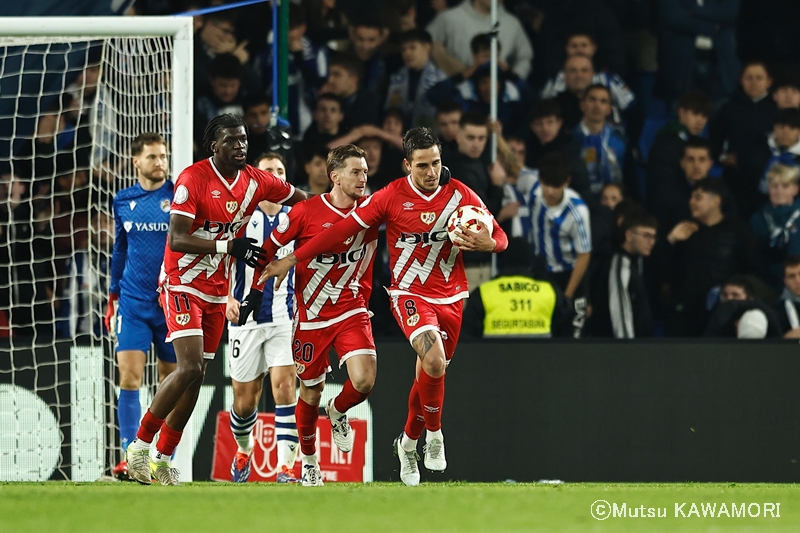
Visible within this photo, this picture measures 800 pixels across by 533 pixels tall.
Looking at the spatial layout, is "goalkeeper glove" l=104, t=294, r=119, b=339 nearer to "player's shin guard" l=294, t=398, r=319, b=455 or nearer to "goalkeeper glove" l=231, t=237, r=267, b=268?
"player's shin guard" l=294, t=398, r=319, b=455

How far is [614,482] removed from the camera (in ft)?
29.4

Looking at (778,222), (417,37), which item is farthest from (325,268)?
(778,222)

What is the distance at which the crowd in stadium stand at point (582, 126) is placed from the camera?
397 inches

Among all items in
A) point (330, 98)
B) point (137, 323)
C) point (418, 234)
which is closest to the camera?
point (418, 234)

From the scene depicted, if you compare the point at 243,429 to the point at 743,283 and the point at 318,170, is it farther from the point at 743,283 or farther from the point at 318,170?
the point at 743,283

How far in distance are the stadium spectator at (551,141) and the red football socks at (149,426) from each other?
4552 mm

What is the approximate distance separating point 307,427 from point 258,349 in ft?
3.53

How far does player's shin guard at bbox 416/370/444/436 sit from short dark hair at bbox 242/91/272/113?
408cm

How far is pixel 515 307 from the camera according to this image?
920 cm

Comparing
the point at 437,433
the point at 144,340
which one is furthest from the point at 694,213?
the point at 144,340

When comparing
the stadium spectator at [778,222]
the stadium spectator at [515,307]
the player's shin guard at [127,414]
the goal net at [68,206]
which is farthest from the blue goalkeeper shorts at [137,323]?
the stadium spectator at [778,222]

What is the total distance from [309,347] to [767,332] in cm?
368

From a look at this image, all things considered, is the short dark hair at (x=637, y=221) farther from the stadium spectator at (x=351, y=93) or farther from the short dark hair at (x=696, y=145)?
the stadium spectator at (x=351, y=93)

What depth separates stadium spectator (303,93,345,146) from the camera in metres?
10.6
